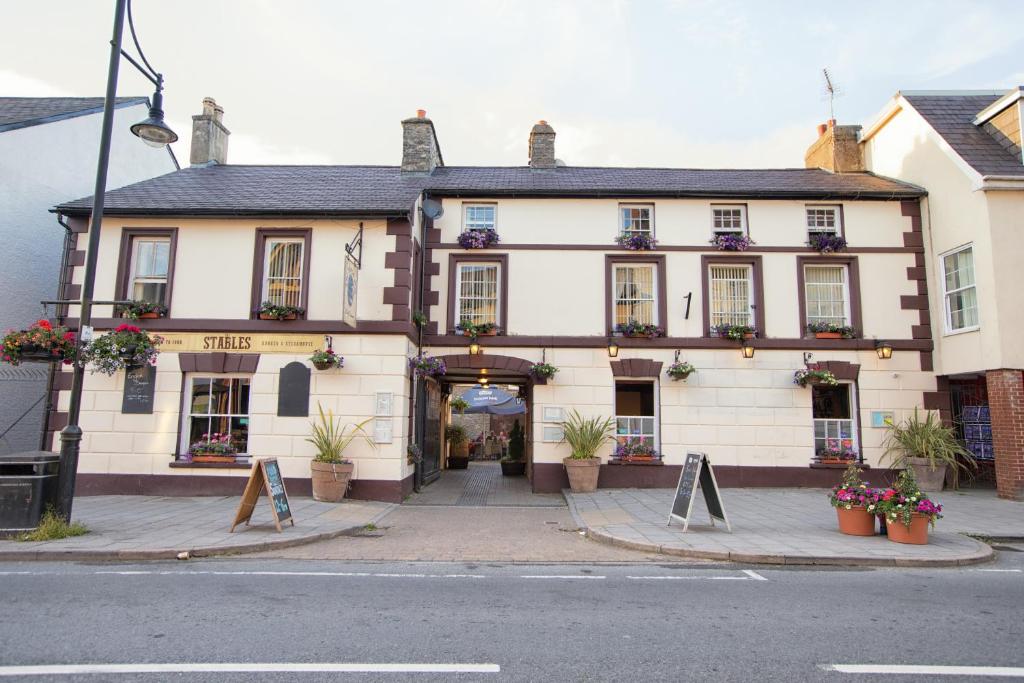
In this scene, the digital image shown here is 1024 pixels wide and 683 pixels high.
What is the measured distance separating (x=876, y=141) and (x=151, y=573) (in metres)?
20.2

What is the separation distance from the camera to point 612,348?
48.5ft

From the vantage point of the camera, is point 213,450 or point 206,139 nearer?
point 213,450

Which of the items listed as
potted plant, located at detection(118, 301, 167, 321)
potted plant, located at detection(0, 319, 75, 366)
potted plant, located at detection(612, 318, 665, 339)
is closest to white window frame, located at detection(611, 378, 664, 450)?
potted plant, located at detection(612, 318, 665, 339)

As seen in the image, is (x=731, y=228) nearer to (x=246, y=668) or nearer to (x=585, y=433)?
(x=585, y=433)

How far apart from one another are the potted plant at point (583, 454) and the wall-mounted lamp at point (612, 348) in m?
1.67

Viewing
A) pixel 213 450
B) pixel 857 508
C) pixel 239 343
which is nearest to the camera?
pixel 857 508

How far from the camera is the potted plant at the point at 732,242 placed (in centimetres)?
1515

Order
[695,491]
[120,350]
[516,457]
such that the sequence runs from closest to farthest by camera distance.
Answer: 1. [695,491]
2. [120,350]
3. [516,457]

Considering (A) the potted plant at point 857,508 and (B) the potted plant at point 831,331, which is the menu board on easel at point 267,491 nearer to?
(A) the potted plant at point 857,508

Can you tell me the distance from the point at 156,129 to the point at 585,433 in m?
10.3

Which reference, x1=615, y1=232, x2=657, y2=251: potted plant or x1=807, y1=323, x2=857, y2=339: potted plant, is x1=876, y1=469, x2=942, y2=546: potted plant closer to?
x1=807, y1=323, x2=857, y2=339: potted plant

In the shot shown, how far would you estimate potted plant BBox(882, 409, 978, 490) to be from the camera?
14.0 metres

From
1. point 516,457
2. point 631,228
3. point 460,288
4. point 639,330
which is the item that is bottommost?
point 516,457

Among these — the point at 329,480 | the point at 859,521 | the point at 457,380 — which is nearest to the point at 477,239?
the point at 457,380
